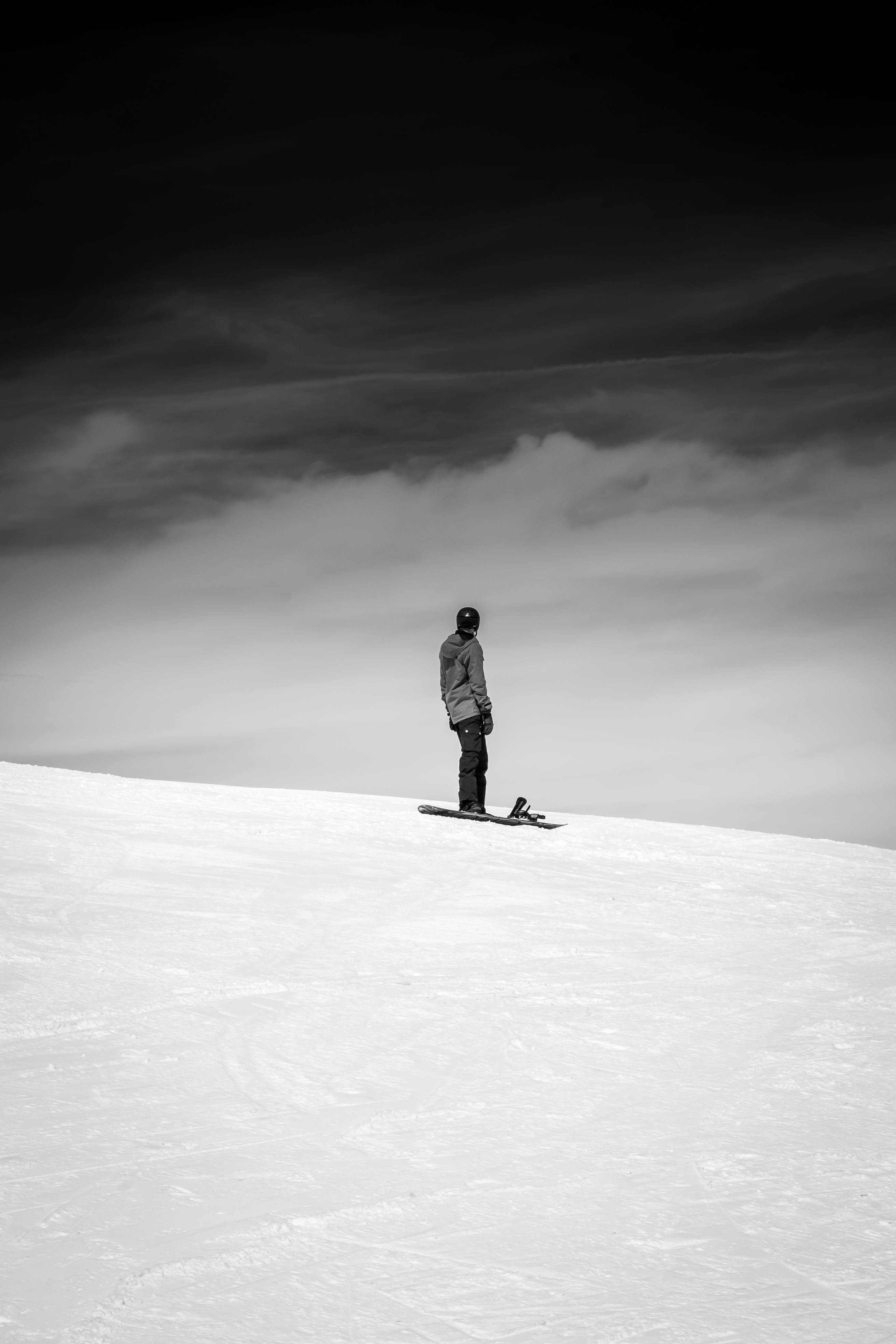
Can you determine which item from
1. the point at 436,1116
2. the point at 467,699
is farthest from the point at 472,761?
the point at 436,1116

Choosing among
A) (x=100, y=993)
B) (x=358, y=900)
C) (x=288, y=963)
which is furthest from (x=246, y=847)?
(x=100, y=993)

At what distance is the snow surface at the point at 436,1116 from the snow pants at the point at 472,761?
16.0ft

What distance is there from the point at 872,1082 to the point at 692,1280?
1909mm

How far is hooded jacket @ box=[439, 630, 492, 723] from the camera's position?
13.3 m

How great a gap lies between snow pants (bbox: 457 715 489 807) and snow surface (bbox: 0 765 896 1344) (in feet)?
16.0

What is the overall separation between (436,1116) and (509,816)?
963cm

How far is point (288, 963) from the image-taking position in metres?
6.14

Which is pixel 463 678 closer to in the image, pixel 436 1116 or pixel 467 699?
pixel 467 699

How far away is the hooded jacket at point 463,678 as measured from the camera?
43.5 feet

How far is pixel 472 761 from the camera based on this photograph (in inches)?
531

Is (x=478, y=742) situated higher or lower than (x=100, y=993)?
higher

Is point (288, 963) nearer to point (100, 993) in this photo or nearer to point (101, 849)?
point (100, 993)

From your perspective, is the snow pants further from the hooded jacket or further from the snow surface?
the snow surface

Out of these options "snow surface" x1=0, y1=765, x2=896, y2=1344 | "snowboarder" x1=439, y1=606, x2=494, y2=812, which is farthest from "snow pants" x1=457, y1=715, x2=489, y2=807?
"snow surface" x1=0, y1=765, x2=896, y2=1344
